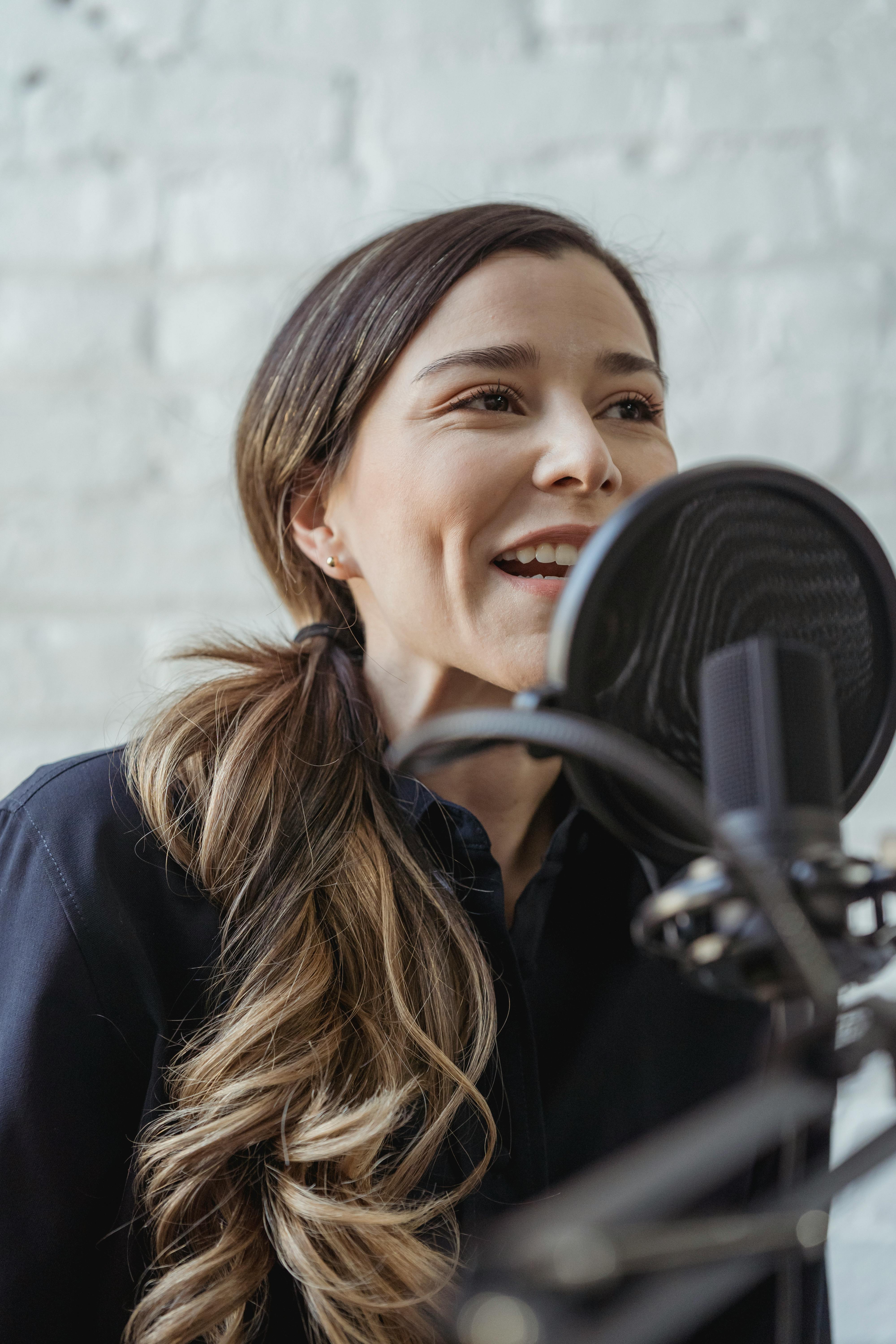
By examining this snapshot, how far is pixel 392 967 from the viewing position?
2.73ft

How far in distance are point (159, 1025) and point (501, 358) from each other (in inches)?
22.4

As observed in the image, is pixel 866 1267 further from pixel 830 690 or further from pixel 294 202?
pixel 294 202

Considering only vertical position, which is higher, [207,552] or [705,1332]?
[207,552]

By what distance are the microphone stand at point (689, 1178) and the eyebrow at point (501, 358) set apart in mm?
555

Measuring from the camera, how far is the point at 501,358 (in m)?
0.88

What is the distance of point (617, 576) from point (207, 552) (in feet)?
2.73

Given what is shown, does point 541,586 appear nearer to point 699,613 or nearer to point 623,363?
point 623,363

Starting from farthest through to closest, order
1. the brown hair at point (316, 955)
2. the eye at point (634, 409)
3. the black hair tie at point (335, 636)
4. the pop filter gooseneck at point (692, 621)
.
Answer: the black hair tie at point (335, 636) < the eye at point (634, 409) < the brown hair at point (316, 955) < the pop filter gooseneck at point (692, 621)

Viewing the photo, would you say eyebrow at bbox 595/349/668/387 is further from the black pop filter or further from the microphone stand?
the microphone stand

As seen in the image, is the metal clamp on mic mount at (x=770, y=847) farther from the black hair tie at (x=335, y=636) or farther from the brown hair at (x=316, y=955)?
the black hair tie at (x=335, y=636)

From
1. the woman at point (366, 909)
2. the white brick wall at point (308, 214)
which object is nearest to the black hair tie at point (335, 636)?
the woman at point (366, 909)

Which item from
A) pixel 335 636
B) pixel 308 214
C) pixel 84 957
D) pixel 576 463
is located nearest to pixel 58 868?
pixel 84 957

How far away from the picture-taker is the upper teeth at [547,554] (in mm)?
849

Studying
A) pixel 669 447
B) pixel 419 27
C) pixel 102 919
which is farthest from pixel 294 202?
pixel 102 919
